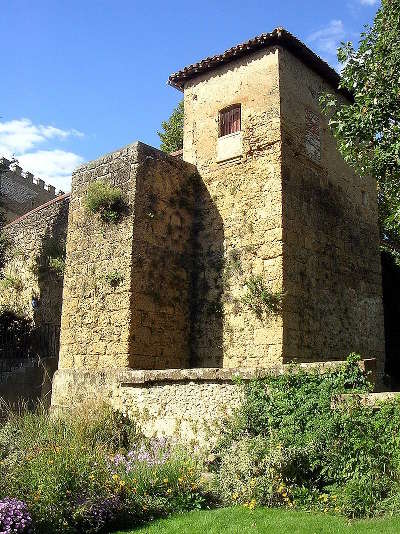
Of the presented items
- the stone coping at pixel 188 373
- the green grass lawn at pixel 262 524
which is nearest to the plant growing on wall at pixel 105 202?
the stone coping at pixel 188 373

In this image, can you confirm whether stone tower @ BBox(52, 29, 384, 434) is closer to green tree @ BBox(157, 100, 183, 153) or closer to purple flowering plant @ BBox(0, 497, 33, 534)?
purple flowering plant @ BBox(0, 497, 33, 534)

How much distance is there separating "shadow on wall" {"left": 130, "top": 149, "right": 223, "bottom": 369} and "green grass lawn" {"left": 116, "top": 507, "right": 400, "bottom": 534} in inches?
207

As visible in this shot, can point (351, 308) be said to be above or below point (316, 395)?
above

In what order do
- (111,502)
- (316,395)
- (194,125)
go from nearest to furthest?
(111,502) → (316,395) → (194,125)

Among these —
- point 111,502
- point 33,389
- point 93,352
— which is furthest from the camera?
point 33,389

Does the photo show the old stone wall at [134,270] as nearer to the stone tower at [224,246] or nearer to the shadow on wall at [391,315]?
the stone tower at [224,246]

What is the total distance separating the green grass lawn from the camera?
6.65 m

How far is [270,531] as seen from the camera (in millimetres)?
6750

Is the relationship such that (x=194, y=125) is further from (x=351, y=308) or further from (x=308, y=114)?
(x=351, y=308)

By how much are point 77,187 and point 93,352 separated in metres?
4.48

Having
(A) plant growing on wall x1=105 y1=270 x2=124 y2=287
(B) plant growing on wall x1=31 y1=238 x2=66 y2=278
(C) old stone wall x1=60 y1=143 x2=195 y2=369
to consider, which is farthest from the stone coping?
(B) plant growing on wall x1=31 y1=238 x2=66 y2=278

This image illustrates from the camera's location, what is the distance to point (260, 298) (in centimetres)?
1276

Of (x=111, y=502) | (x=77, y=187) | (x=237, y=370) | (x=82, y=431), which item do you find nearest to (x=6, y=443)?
(x=82, y=431)

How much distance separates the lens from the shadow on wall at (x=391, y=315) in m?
17.2
